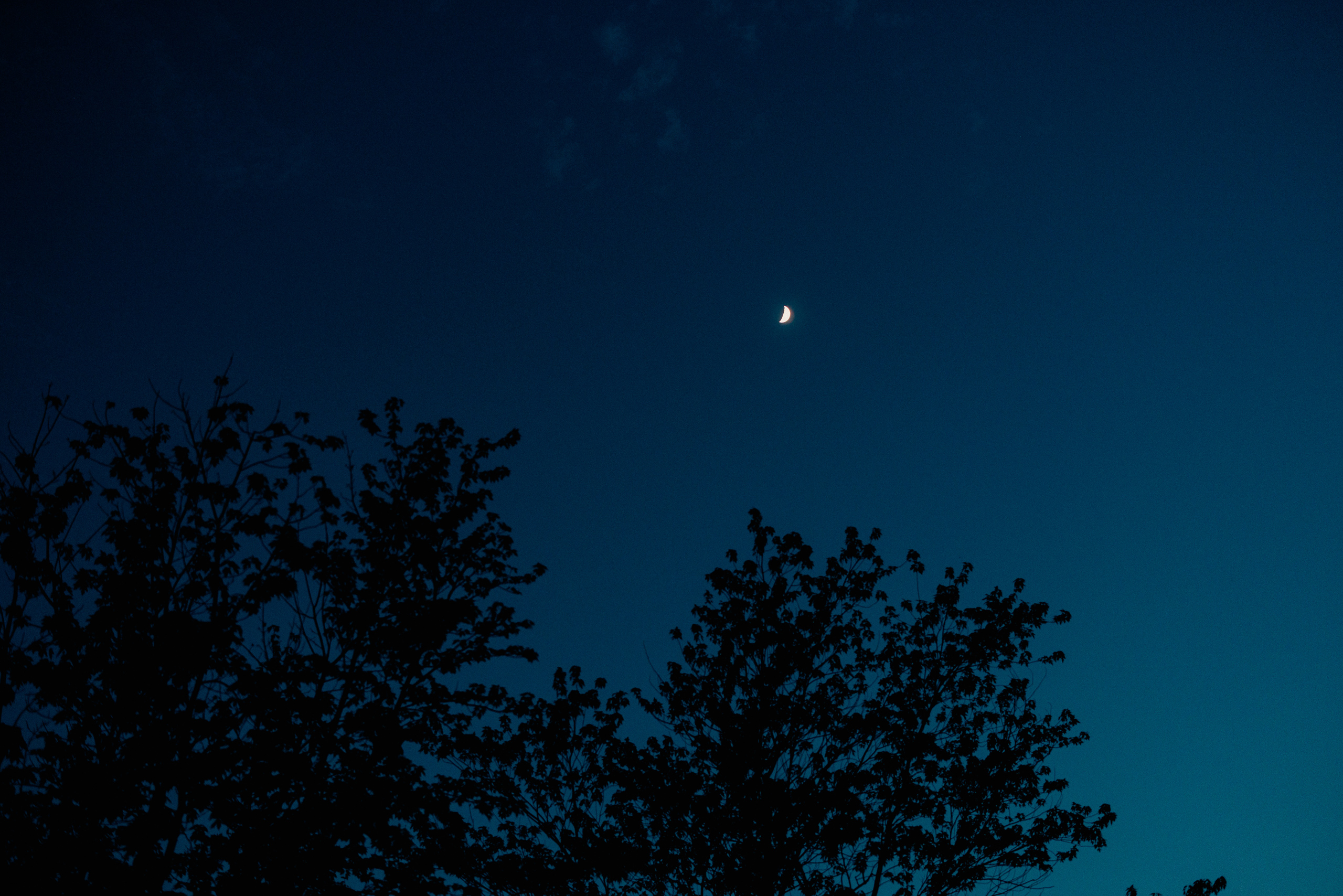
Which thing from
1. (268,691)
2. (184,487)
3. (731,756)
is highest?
(184,487)

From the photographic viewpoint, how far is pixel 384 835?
9906 mm

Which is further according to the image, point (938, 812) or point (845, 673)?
point (845, 673)

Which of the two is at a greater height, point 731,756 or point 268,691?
point 731,756

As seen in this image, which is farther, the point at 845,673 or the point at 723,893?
the point at 845,673

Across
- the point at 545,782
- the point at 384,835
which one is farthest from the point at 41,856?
the point at 545,782

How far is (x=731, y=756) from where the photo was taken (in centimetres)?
1405

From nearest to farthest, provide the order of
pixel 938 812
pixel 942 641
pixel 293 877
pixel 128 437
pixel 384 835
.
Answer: pixel 293 877
pixel 384 835
pixel 128 437
pixel 938 812
pixel 942 641

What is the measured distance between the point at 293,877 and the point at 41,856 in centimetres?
279

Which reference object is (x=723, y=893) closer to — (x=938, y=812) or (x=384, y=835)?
(x=938, y=812)

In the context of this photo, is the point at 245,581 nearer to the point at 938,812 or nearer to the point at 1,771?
the point at 1,771

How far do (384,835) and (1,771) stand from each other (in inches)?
182

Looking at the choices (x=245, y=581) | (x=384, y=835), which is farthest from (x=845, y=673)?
(x=245, y=581)

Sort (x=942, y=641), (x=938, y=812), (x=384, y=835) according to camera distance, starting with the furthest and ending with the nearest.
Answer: (x=942, y=641), (x=938, y=812), (x=384, y=835)

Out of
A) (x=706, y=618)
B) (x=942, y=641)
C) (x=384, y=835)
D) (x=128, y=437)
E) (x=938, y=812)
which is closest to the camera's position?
(x=384, y=835)
